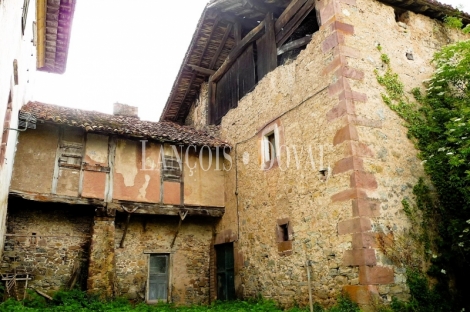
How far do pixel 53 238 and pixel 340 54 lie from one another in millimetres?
8334

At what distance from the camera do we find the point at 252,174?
396 inches

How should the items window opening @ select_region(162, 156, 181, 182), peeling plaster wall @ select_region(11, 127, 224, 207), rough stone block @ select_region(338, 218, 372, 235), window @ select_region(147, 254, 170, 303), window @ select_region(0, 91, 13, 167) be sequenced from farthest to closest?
1. window opening @ select_region(162, 156, 181, 182)
2. window @ select_region(147, 254, 170, 303)
3. peeling plaster wall @ select_region(11, 127, 224, 207)
4. window @ select_region(0, 91, 13, 167)
5. rough stone block @ select_region(338, 218, 372, 235)

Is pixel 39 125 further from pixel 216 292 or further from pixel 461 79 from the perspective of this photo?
pixel 461 79

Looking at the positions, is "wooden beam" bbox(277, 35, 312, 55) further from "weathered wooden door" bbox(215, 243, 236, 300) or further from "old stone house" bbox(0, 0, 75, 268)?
"weathered wooden door" bbox(215, 243, 236, 300)

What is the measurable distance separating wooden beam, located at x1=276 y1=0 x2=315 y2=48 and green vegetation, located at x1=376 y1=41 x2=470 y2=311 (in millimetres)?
2157

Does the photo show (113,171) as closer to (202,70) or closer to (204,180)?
(204,180)

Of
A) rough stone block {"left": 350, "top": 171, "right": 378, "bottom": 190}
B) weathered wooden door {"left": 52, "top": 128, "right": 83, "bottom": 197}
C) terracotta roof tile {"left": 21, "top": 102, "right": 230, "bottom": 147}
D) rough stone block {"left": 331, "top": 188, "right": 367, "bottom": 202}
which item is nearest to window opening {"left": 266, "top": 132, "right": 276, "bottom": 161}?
terracotta roof tile {"left": 21, "top": 102, "right": 230, "bottom": 147}

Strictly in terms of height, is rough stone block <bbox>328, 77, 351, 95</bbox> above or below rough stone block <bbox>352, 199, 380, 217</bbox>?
above

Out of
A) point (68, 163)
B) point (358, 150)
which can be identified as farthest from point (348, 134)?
point (68, 163)

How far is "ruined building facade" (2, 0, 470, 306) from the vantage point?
23.2ft

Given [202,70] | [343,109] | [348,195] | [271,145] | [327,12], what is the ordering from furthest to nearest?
[202,70] < [271,145] < [327,12] < [343,109] < [348,195]

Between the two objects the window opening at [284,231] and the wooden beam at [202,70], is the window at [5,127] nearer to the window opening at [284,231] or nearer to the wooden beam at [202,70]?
the window opening at [284,231]

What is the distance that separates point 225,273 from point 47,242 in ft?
16.1

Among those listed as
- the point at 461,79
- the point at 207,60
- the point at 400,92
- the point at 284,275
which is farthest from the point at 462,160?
the point at 207,60
